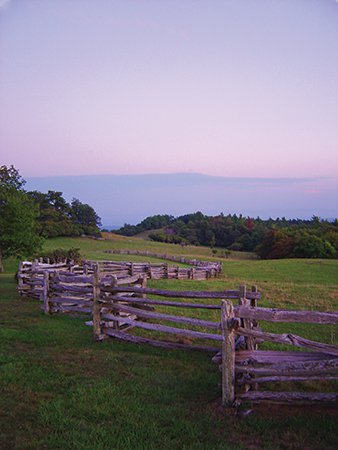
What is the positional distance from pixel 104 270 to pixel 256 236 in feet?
255

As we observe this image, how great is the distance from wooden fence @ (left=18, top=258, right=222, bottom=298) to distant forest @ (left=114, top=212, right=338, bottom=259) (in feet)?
123

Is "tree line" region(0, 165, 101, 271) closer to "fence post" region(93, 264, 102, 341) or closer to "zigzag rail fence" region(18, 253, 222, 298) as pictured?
"zigzag rail fence" region(18, 253, 222, 298)

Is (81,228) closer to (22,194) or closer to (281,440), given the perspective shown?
(22,194)

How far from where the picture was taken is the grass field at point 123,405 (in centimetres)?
472

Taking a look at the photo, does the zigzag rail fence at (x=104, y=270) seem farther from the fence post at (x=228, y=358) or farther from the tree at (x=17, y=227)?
the fence post at (x=228, y=358)

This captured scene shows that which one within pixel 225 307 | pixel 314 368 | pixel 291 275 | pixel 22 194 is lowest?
pixel 291 275

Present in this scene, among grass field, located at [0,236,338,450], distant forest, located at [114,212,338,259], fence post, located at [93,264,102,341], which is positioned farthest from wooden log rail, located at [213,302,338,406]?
distant forest, located at [114,212,338,259]

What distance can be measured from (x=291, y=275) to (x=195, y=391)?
97.6 ft

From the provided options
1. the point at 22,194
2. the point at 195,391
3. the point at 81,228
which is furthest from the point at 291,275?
the point at 81,228

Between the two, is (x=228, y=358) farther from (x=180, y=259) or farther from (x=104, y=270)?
(x=180, y=259)

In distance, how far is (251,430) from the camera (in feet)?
16.4

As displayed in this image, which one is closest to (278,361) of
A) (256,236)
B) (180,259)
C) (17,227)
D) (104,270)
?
(104,270)

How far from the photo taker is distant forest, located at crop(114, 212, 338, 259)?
225 feet

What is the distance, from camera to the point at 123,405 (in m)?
5.61
